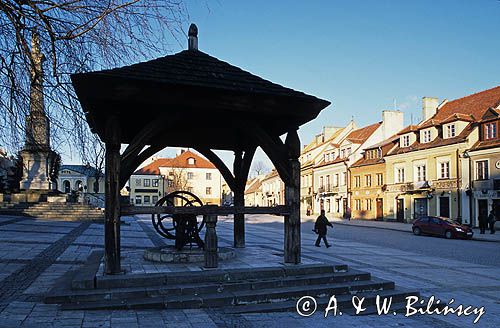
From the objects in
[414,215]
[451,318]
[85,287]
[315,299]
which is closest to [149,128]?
[85,287]

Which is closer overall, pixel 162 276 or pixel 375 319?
pixel 375 319

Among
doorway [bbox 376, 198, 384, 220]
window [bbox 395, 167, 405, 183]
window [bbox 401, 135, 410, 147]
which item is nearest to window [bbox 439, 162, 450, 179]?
window [bbox 395, 167, 405, 183]

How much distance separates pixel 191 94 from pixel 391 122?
141 feet

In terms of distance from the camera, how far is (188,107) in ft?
26.6

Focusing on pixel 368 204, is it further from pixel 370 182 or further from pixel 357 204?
pixel 370 182

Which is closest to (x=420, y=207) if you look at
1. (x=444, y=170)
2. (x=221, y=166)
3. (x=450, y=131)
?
(x=444, y=170)

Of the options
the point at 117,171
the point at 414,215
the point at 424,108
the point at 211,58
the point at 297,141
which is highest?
the point at 424,108

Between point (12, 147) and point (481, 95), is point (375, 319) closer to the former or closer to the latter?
point (12, 147)

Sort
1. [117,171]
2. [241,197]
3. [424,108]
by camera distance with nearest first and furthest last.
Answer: [117,171]
[241,197]
[424,108]

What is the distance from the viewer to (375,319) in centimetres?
674

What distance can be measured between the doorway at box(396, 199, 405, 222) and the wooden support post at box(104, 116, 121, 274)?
117 ft

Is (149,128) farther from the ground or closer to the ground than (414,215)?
farther from the ground

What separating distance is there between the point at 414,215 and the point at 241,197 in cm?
3006

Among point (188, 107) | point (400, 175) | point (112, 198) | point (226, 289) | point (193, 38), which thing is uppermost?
point (193, 38)
